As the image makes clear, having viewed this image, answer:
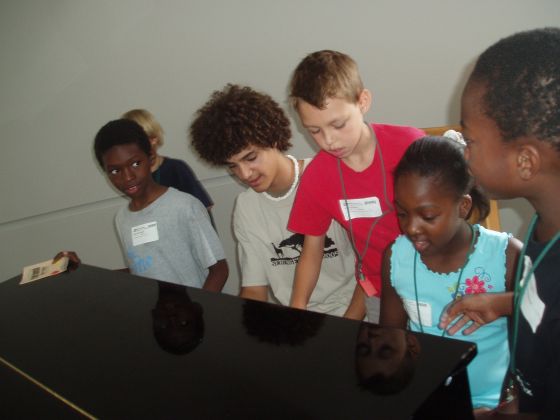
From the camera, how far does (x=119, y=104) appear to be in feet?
8.58

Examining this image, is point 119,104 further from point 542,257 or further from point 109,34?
point 542,257

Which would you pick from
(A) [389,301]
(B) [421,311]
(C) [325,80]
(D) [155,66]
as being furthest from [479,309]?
(D) [155,66]

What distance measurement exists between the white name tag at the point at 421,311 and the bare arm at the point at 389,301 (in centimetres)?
5

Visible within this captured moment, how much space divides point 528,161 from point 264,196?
1010mm

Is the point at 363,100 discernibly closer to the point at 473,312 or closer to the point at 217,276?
the point at 473,312

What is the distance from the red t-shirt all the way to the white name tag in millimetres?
272

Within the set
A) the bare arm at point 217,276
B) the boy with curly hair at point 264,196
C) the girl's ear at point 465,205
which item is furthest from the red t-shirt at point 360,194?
the bare arm at point 217,276

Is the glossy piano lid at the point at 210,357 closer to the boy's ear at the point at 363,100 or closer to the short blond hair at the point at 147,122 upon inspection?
the boy's ear at the point at 363,100

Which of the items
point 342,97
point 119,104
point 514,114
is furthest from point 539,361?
point 119,104

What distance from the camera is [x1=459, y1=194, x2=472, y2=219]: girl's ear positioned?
3.74 ft

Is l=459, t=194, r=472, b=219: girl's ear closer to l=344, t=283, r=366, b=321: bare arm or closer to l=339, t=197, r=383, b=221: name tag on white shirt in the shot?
l=339, t=197, r=383, b=221: name tag on white shirt

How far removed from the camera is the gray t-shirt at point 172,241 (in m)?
1.73

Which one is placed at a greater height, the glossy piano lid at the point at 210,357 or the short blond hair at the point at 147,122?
the short blond hair at the point at 147,122

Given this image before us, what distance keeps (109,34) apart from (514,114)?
2343 millimetres
